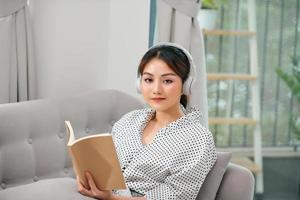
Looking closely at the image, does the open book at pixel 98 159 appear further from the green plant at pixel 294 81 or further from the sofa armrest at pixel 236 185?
the green plant at pixel 294 81

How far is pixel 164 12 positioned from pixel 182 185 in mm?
1068

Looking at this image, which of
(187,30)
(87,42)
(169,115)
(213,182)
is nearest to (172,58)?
(169,115)

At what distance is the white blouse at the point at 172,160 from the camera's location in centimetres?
185

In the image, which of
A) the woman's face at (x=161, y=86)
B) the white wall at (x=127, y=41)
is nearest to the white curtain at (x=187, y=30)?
the white wall at (x=127, y=41)

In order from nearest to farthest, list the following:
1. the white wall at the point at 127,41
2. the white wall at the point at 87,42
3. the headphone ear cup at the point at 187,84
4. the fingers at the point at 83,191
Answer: the fingers at the point at 83,191 < the headphone ear cup at the point at 187,84 < the white wall at the point at 87,42 < the white wall at the point at 127,41

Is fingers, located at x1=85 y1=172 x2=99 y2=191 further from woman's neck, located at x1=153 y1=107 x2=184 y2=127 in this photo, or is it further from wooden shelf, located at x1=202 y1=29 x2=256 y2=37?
wooden shelf, located at x1=202 y1=29 x2=256 y2=37

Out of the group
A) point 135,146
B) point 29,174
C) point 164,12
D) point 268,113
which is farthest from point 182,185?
point 268,113

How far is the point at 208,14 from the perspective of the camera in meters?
3.33

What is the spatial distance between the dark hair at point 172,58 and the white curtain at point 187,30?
62 cm

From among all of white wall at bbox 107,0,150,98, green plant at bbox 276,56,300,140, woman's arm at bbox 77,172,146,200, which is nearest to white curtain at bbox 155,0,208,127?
white wall at bbox 107,0,150,98

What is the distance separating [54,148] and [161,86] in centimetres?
58

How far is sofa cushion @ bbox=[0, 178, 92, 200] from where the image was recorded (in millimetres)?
1720

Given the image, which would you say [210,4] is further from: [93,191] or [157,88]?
[93,191]

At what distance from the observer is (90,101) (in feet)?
7.95
